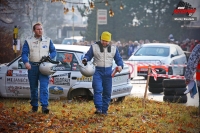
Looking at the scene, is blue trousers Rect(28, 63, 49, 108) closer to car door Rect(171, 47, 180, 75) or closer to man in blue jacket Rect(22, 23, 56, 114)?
man in blue jacket Rect(22, 23, 56, 114)

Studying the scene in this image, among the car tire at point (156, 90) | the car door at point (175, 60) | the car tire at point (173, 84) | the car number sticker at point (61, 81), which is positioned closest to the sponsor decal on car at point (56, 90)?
the car number sticker at point (61, 81)

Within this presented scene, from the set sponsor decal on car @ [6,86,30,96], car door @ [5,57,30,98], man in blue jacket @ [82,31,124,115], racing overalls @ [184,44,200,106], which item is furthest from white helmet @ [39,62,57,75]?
sponsor decal on car @ [6,86,30,96]

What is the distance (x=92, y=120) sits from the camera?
872cm

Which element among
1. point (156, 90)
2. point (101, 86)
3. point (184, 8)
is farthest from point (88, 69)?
point (184, 8)

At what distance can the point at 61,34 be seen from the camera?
79.8 m

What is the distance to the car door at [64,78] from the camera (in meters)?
11.6

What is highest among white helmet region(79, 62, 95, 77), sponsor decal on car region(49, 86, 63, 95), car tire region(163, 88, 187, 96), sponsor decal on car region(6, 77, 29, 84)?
white helmet region(79, 62, 95, 77)

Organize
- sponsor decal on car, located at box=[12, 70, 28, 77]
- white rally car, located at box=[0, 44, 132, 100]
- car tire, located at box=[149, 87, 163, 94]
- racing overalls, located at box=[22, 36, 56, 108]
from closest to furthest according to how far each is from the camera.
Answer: racing overalls, located at box=[22, 36, 56, 108] → white rally car, located at box=[0, 44, 132, 100] → sponsor decal on car, located at box=[12, 70, 28, 77] → car tire, located at box=[149, 87, 163, 94]

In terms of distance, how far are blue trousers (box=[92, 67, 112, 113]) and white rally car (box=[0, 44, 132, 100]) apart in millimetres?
1993

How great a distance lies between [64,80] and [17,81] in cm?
124

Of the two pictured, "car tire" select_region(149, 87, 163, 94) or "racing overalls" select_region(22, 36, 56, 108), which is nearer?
"racing overalls" select_region(22, 36, 56, 108)

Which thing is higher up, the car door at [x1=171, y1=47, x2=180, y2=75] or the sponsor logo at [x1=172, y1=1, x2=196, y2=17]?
the sponsor logo at [x1=172, y1=1, x2=196, y2=17]

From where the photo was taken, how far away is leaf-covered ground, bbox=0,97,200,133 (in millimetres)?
7945

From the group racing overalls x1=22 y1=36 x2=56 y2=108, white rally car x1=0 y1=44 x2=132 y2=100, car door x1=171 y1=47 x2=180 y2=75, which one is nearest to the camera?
racing overalls x1=22 y1=36 x2=56 y2=108
